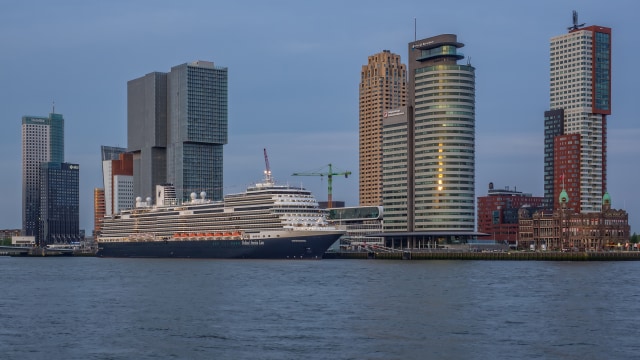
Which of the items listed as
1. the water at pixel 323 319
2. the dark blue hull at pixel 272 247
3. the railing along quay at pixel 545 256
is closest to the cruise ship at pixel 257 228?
the dark blue hull at pixel 272 247

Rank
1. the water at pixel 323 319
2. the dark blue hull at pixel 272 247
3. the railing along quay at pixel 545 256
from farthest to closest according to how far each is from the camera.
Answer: the railing along quay at pixel 545 256 → the dark blue hull at pixel 272 247 → the water at pixel 323 319

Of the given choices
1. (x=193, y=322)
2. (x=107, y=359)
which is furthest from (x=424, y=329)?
(x=107, y=359)

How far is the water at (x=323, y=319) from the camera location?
2125 inches

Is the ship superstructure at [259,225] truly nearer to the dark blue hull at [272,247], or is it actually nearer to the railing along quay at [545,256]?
the dark blue hull at [272,247]

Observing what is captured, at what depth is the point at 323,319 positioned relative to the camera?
6788cm

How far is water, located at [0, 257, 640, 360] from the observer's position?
5397cm

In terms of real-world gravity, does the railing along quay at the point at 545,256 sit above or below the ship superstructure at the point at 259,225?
below

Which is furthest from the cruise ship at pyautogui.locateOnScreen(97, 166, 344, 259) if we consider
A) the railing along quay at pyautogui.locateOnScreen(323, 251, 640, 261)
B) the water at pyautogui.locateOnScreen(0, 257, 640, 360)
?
the water at pyautogui.locateOnScreen(0, 257, 640, 360)

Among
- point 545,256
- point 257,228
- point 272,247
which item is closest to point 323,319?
point 272,247

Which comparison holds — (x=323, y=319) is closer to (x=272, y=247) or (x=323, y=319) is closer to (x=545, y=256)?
(x=272, y=247)

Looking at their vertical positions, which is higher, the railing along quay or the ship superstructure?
the ship superstructure

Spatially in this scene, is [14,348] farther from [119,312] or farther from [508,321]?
[508,321]

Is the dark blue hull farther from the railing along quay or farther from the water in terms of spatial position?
the water

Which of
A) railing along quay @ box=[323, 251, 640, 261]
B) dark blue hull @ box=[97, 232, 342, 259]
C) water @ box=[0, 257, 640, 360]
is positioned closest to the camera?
water @ box=[0, 257, 640, 360]
